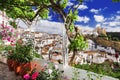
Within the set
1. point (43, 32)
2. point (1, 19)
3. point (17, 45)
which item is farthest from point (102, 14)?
point (1, 19)

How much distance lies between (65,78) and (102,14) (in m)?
Result: 1.59

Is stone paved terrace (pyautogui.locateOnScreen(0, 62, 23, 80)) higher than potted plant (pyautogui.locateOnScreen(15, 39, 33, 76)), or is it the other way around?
potted plant (pyautogui.locateOnScreen(15, 39, 33, 76))

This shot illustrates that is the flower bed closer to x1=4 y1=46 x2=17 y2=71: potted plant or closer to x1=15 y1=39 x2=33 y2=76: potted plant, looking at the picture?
x1=15 y1=39 x2=33 y2=76: potted plant

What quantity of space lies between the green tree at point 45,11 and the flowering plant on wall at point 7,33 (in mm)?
771

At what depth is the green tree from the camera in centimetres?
666

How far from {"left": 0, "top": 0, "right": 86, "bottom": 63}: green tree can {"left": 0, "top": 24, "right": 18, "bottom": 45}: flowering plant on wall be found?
771 millimetres

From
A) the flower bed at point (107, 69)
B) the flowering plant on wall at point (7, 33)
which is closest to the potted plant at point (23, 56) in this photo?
the flowering plant on wall at point (7, 33)

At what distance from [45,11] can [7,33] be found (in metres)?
1.82

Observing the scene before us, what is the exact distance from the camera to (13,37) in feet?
31.8

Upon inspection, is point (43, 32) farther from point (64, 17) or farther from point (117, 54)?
point (117, 54)

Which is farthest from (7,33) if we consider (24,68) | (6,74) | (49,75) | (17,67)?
(49,75)

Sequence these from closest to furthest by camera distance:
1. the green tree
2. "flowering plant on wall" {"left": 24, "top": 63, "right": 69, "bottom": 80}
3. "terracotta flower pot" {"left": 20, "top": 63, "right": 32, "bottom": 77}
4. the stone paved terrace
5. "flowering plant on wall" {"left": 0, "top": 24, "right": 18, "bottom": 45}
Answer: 1. "flowering plant on wall" {"left": 24, "top": 63, "right": 69, "bottom": 80}
2. the green tree
3. "terracotta flower pot" {"left": 20, "top": 63, "right": 32, "bottom": 77}
4. the stone paved terrace
5. "flowering plant on wall" {"left": 0, "top": 24, "right": 18, "bottom": 45}

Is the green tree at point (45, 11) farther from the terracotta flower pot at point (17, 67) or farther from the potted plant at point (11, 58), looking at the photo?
the terracotta flower pot at point (17, 67)

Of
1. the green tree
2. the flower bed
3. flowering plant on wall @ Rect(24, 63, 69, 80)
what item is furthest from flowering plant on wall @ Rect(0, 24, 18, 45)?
the flower bed
